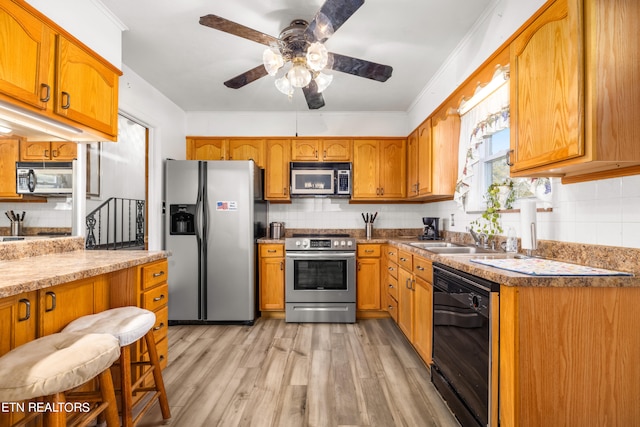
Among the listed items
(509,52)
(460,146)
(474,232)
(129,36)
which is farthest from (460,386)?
(129,36)

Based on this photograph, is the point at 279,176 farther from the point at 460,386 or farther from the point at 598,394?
the point at 598,394

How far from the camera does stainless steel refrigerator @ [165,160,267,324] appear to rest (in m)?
3.38

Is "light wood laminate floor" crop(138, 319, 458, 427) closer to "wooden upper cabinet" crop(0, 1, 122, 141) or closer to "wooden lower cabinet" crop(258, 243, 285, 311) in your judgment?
"wooden lower cabinet" crop(258, 243, 285, 311)

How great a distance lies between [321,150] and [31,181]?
109 inches

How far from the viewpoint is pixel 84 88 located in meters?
1.95

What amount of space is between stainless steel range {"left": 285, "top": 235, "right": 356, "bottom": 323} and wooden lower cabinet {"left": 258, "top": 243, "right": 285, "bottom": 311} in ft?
0.41

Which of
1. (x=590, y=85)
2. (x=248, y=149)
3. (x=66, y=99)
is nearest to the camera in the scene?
(x=590, y=85)

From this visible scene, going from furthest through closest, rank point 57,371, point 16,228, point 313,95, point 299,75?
1. point 313,95
2. point 299,75
3. point 16,228
4. point 57,371

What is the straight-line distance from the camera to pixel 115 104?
226 cm

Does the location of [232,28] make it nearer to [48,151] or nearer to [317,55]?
[317,55]

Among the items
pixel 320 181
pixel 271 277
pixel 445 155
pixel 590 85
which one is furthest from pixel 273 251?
pixel 590 85

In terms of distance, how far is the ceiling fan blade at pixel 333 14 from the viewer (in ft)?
4.85

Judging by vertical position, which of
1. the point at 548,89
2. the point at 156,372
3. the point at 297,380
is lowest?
the point at 297,380

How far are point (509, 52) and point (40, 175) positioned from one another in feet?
9.68
